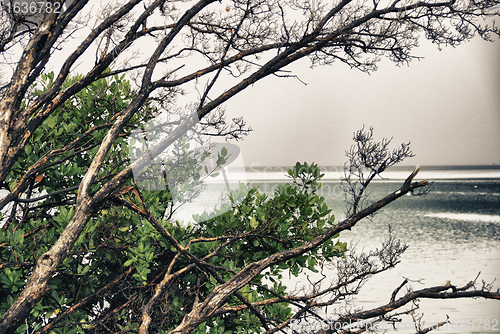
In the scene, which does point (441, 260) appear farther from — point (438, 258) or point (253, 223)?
point (253, 223)

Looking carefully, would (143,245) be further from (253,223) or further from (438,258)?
(438,258)

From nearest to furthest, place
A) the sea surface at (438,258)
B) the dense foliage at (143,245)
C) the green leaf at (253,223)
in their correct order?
the dense foliage at (143,245)
the green leaf at (253,223)
the sea surface at (438,258)

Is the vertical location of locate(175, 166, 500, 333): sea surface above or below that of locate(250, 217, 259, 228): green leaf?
below

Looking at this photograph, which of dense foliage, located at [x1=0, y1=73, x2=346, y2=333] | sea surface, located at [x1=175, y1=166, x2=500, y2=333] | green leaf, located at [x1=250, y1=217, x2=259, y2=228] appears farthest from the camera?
sea surface, located at [x1=175, y1=166, x2=500, y2=333]

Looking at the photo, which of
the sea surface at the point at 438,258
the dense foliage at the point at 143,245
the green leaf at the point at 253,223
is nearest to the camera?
the dense foliage at the point at 143,245

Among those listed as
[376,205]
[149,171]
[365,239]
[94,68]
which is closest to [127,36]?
[94,68]

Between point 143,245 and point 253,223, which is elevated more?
point 253,223

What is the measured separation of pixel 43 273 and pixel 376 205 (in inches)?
118

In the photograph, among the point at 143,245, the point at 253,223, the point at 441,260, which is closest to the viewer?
the point at 143,245

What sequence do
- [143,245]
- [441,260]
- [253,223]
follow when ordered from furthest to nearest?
[441,260] < [253,223] < [143,245]

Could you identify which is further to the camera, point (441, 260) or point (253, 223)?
point (441, 260)

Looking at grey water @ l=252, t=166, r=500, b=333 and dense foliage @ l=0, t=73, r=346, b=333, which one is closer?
dense foliage @ l=0, t=73, r=346, b=333

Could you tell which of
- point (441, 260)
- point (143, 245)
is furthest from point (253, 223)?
point (441, 260)

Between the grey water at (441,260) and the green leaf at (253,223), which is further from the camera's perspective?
the grey water at (441,260)
